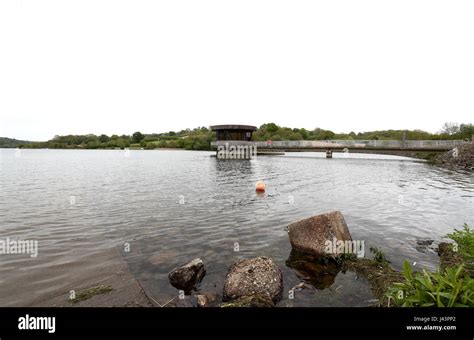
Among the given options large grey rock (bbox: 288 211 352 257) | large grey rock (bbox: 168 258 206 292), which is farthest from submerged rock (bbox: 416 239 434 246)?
large grey rock (bbox: 168 258 206 292)

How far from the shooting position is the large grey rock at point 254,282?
643cm

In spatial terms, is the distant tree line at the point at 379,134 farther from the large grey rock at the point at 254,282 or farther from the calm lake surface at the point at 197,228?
the large grey rock at the point at 254,282

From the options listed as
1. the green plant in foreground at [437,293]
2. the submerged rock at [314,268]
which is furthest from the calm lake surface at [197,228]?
the green plant in foreground at [437,293]

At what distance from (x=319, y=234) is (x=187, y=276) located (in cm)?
522

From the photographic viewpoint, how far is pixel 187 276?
23.7 ft

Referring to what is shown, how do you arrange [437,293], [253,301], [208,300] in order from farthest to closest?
[208,300]
[253,301]
[437,293]

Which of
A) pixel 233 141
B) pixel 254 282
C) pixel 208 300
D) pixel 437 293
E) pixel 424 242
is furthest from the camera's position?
pixel 233 141

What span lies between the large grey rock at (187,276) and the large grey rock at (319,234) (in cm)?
422

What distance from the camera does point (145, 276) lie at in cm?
770

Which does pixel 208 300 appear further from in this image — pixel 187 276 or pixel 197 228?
pixel 197 228

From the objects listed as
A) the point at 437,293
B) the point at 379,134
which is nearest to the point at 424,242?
the point at 437,293
